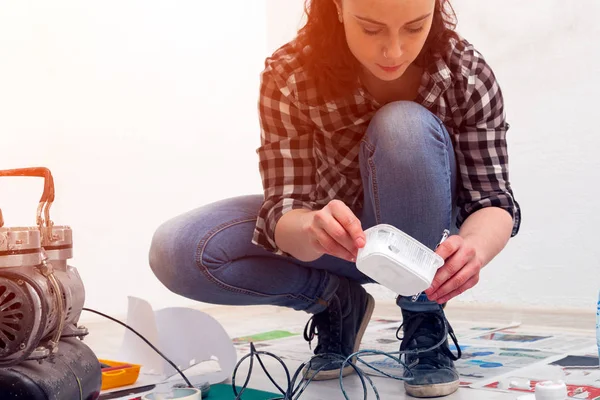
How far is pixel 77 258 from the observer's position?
2061 mm

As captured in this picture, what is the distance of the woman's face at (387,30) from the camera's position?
0.89 meters

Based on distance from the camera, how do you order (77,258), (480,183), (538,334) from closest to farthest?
(480,183)
(538,334)
(77,258)

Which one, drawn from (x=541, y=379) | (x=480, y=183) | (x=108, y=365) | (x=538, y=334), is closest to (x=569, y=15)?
(x=538, y=334)

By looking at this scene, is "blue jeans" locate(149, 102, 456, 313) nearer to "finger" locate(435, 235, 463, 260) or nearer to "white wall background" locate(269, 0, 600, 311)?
"finger" locate(435, 235, 463, 260)

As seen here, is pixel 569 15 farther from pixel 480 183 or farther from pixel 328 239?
pixel 328 239

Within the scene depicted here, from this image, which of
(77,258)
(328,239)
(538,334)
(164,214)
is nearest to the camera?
(328,239)

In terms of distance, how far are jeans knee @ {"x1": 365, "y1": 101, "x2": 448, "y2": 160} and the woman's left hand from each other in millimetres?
213

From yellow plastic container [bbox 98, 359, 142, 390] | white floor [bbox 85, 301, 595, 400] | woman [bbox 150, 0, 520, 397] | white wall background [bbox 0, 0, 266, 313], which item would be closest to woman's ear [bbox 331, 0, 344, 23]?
woman [bbox 150, 0, 520, 397]

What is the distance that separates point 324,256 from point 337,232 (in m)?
0.41

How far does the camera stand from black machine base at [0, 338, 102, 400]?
0.77 metres

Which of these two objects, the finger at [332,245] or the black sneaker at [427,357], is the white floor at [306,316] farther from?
the finger at [332,245]

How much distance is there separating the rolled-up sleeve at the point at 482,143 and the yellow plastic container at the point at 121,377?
0.63 m

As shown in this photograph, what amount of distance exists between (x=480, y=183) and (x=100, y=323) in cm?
148

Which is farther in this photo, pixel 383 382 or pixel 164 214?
pixel 164 214
